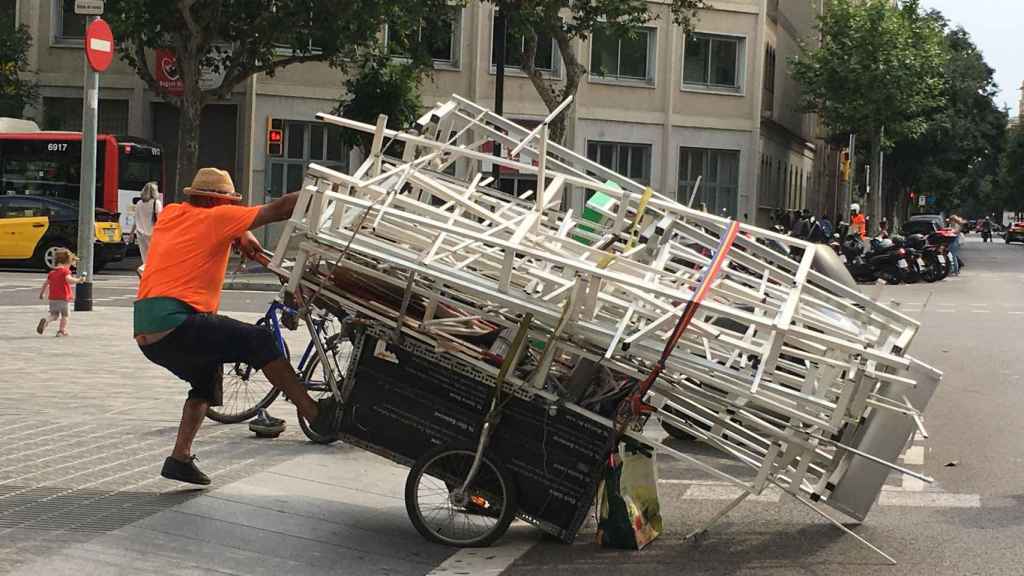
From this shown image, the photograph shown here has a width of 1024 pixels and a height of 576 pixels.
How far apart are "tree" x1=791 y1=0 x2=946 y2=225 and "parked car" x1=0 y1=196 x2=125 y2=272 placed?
3241 cm

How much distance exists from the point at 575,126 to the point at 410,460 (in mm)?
38755

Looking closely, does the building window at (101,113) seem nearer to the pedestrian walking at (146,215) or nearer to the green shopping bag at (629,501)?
the pedestrian walking at (146,215)

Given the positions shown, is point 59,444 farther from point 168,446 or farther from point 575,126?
point 575,126

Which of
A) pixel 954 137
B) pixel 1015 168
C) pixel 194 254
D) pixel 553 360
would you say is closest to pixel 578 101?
pixel 954 137

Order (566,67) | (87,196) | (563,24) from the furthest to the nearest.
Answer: (563,24) → (566,67) → (87,196)

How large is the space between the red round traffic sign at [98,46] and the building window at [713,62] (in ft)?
98.1

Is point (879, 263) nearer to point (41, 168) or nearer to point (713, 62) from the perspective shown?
point (713, 62)

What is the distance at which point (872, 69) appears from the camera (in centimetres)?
5547

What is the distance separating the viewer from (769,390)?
673 centimetres

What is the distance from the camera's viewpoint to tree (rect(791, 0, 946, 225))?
5544 cm

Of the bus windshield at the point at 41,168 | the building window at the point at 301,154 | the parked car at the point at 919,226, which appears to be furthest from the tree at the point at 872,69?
the bus windshield at the point at 41,168

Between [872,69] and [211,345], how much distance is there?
50.5m

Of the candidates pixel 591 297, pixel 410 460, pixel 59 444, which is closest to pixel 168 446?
pixel 59 444

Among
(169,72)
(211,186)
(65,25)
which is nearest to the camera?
(211,186)
